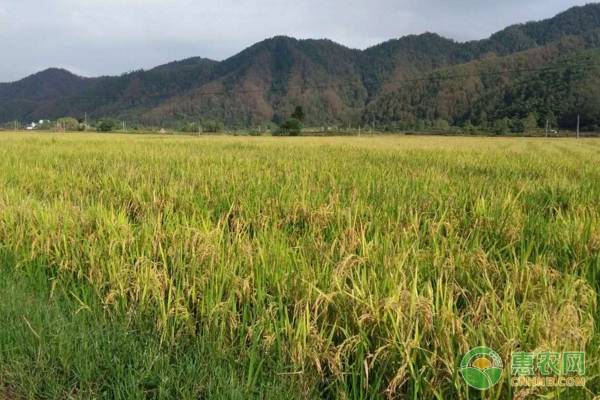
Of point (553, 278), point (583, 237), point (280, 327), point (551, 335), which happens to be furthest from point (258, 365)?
point (583, 237)

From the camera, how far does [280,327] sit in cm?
167

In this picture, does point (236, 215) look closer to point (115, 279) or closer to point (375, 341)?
point (115, 279)

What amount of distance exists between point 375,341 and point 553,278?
34.1 inches

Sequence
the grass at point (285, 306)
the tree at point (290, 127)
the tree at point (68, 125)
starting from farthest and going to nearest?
the tree at point (68, 125) → the tree at point (290, 127) → the grass at point (285, 306)
